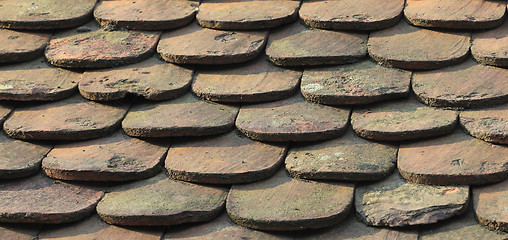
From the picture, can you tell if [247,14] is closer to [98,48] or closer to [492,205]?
[98,48]

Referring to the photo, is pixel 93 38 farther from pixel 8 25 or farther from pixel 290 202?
pixel 290 202

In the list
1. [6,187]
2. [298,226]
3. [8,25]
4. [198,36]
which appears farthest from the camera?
[8,25]

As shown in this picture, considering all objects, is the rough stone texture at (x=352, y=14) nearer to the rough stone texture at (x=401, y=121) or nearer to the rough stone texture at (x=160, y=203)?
the rough stone texture at (x=401, y=121)

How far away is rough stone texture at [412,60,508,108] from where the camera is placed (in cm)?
202

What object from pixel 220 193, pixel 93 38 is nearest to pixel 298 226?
pixel 220 193

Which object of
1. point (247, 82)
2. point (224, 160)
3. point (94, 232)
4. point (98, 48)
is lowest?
point (94, 232)

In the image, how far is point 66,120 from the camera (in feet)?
7.33

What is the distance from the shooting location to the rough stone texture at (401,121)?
2.00 metres

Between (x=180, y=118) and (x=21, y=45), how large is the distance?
2.29 ft

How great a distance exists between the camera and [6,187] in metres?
2.16

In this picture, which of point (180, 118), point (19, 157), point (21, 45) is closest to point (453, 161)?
point (180, 118)

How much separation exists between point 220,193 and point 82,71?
696mm

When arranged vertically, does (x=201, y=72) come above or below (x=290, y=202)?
above

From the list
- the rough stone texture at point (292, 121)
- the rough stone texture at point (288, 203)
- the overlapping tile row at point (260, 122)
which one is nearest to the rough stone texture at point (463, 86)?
the overlapping tile row at point (260, 122)
